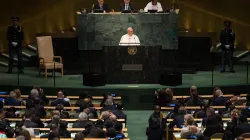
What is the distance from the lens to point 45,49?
79.8 feet

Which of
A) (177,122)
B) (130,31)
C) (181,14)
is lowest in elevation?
(177,122)

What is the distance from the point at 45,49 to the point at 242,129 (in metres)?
10.5

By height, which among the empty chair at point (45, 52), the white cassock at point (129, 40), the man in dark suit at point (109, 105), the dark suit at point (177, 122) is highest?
the white cassock at point (129, 40)

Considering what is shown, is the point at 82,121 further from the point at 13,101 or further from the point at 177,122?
the point at 13,101

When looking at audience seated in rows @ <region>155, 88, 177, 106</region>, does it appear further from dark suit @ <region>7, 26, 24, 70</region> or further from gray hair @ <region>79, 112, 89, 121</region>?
dark suit @ <region>7, 26, 24, 70</region>

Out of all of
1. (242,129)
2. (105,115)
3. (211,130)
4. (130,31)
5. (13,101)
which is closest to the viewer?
(211,130)

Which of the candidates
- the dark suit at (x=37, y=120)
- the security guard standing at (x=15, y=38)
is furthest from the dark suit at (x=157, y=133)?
the security guard standing at (x=15, y=38)

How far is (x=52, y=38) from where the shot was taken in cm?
2544

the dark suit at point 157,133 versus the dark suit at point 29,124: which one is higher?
the dark suit at point 29,124

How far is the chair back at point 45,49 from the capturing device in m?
24.2

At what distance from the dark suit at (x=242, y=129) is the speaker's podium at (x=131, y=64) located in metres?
7.57

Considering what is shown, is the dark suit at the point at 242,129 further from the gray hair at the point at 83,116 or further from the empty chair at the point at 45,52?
the empty chair at the point at 45,52

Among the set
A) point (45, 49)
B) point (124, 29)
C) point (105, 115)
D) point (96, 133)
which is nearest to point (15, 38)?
point (45, 49)

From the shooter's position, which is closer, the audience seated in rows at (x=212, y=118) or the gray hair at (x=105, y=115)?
the audience seated in rows at (x=212, y=118)
